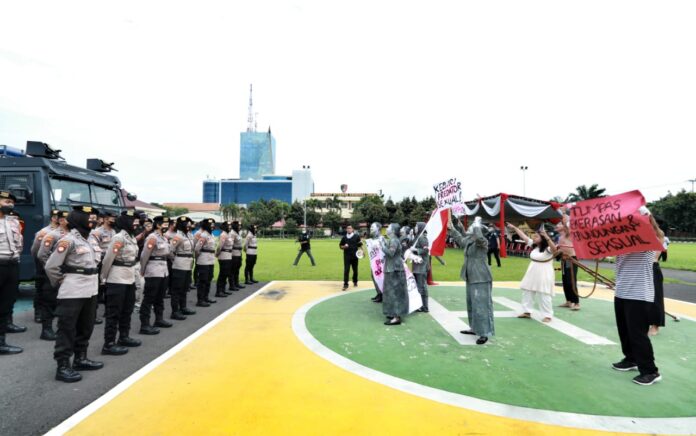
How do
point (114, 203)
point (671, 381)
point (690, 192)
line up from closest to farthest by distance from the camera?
point (671, 381)
point (114, 203)
point (690, 192)

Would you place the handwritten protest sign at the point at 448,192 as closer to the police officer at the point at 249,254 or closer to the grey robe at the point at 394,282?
the grey robe at the point at 394,282

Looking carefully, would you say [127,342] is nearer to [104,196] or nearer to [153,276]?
[153,276]

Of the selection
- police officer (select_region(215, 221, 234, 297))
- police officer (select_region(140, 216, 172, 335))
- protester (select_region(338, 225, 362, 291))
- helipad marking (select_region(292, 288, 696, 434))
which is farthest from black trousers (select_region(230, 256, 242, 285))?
helipad marking (select_region(292, 288, 696, 434))

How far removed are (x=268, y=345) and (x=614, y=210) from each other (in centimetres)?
497

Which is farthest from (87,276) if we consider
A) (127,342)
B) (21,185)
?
(21,185)

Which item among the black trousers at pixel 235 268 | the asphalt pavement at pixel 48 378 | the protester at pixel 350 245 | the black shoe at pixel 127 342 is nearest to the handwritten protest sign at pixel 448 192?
the protester at pixel 350 245

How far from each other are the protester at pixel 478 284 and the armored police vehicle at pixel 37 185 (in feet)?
28.2

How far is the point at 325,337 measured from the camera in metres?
5.52

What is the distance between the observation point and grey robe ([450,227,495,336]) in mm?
5328

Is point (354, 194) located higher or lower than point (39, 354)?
higher

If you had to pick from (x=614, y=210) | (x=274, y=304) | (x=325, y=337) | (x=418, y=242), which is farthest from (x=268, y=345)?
(x=614, y=210)

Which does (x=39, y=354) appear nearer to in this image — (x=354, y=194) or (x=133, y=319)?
(x=133, y=319)

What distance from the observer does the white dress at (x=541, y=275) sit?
22.0 ft

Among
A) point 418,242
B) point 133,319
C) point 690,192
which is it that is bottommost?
point 133,319
